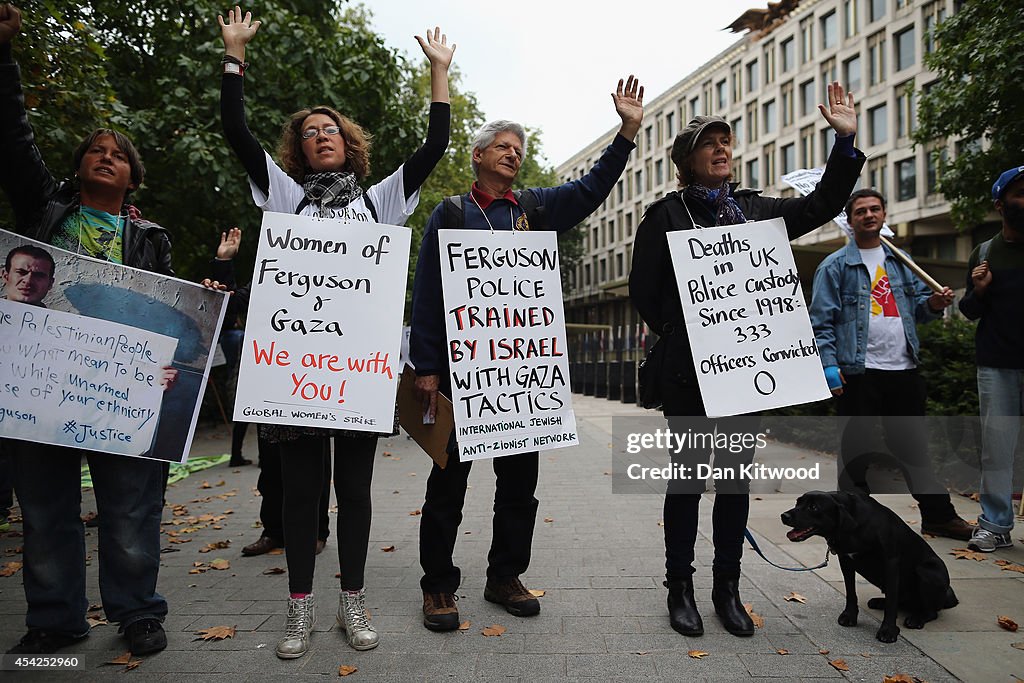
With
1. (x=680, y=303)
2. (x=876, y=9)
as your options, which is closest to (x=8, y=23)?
(x=680, y=303)

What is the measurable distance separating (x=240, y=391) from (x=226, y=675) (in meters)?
1.08

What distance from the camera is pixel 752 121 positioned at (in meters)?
49.5

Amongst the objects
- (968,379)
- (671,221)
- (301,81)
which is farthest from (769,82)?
(671,221)

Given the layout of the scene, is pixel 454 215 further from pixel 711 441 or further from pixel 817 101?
pixel 817 101

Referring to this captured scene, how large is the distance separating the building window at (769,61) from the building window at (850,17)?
271 inches

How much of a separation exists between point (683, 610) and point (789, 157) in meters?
46.6

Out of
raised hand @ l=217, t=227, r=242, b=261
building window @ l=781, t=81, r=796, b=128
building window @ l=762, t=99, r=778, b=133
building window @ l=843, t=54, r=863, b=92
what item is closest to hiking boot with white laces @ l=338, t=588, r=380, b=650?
raised hand @ l=217, t=227, r=242, b=261

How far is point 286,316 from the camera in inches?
126

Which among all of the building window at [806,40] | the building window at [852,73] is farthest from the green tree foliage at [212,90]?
the building window at [806,40]

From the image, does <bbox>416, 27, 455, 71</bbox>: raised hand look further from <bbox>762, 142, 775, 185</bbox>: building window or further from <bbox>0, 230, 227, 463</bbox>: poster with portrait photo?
<bbox>762, 142, 775, 185</bbox>: building window

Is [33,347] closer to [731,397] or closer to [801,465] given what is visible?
[731,397]

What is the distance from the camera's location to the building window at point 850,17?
39.2 m

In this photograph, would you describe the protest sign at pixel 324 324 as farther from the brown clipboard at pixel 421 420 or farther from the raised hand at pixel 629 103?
the raised hand at pixel 629 103

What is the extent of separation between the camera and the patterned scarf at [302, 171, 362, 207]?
338 cm
